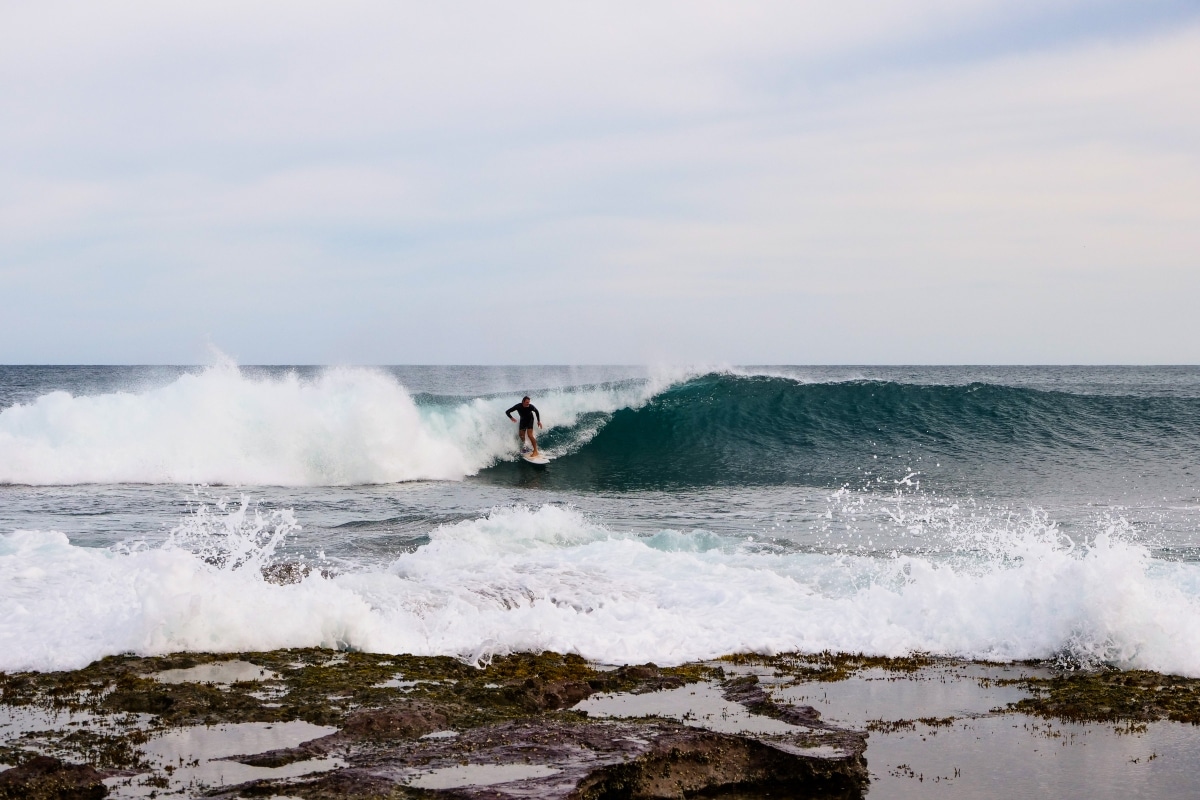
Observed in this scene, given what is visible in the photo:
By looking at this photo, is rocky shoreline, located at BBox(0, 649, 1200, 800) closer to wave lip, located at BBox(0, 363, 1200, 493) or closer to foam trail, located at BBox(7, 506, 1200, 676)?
foam trail, located at BBox(7, 506, 1200, 676)

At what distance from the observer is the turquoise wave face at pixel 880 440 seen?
22.8 m

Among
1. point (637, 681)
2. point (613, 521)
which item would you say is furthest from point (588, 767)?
point (613, 521)

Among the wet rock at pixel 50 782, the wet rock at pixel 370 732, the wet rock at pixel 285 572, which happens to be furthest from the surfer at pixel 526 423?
the wet rock at pixel 50 782

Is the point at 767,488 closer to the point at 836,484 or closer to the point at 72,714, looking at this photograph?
the point at 836,484

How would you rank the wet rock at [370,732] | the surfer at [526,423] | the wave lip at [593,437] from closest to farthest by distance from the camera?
the wet rock at [370,732] → the wave lip at [593,437] → the surfer at [526,423]

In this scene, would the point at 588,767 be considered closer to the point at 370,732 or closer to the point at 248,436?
the point at 370,732

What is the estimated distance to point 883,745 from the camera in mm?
6230

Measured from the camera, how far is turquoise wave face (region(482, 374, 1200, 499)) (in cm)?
2280

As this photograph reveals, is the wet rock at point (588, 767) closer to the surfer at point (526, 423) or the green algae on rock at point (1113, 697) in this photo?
the green algae on rock at point (1113, 697)

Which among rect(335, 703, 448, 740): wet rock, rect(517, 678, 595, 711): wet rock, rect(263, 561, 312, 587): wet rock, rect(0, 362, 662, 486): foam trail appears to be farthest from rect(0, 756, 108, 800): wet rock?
rect(0, 362, 662, 486): foam trail

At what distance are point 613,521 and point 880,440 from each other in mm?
13155

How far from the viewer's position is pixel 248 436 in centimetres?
2461

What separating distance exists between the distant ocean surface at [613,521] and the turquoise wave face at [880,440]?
0.14 metres

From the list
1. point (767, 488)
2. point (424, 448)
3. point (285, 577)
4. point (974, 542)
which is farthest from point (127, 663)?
point (424, 448)
